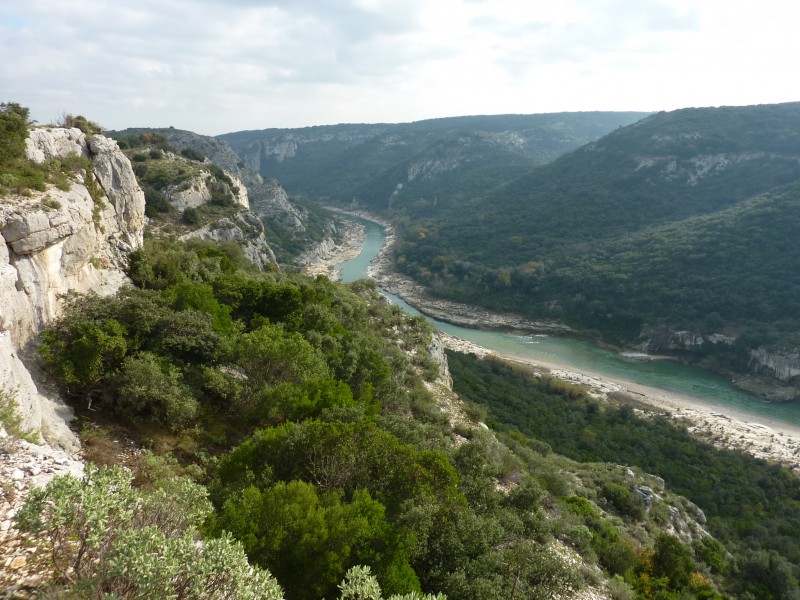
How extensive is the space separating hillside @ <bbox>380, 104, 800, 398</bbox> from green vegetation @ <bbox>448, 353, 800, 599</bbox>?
755 inches

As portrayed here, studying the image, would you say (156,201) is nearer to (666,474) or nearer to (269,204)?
(666,474)

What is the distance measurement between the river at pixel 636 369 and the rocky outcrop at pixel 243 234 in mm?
28796

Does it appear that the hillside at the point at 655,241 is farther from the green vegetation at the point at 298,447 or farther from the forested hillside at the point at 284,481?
the green vegetation at the point at 298,447

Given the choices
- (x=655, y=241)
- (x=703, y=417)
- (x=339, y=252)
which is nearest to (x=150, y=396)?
(x=703, y=417)

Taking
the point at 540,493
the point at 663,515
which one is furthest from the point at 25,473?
the point at 663,515

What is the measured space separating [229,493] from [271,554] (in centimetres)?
192

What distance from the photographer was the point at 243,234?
1624 inches

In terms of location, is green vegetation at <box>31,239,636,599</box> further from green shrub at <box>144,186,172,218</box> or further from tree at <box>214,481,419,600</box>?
green shrub at <box>144,186,172,218</box>

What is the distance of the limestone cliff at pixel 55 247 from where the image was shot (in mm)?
9312

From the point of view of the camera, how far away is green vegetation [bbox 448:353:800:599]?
1771 centimetres

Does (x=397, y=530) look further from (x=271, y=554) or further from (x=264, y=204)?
(x=264, y=204)

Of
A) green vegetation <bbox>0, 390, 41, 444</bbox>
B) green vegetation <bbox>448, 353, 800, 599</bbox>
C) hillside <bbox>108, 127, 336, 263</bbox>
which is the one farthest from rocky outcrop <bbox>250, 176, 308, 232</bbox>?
green vegetation <bbox>0, 390, 41, 444</bbox>

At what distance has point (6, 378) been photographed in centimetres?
817

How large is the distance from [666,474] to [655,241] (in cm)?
4507
